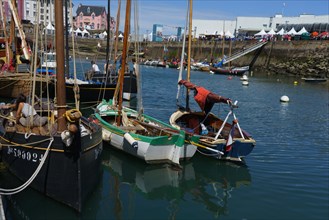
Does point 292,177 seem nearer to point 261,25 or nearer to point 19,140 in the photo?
point 19,140

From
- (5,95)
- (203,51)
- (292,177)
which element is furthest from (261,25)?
(292,177)

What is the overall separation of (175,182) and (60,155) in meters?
5.63

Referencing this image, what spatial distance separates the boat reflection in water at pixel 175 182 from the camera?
12.9 m

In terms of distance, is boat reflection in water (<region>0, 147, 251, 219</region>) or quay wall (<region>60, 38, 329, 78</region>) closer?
boat reflection in water (<region>0, 147, 251, 219</region>)

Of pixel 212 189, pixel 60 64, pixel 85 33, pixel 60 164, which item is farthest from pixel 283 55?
pixel 85 33

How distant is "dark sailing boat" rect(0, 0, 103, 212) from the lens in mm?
10609

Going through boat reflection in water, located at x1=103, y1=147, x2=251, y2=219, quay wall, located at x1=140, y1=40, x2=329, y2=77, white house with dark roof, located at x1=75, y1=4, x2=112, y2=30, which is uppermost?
white house with dark roof, located at x1=75, y1=4, x2=112, y2=30

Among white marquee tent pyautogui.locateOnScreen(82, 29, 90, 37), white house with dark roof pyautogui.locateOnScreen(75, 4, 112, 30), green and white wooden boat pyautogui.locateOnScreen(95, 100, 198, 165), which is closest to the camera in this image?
green and white wooden boat pyautogui.locateOnScreen(95, 100, 198, 165)

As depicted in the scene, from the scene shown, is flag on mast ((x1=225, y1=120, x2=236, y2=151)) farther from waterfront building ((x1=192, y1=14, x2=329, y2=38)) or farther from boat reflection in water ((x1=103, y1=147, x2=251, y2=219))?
waterfront building ((x1=192, y1=14, x2=329, y2=38))

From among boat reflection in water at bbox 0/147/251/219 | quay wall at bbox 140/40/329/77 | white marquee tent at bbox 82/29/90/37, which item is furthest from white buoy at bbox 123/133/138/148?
white marquee tent at bbox 82/29/90/37

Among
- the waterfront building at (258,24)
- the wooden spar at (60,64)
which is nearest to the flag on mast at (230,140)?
the wooden spar at (60,64)

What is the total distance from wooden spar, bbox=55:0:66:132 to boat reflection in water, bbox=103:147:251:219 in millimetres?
3602

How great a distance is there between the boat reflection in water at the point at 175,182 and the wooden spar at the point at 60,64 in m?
3.60

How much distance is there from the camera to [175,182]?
14906mm
